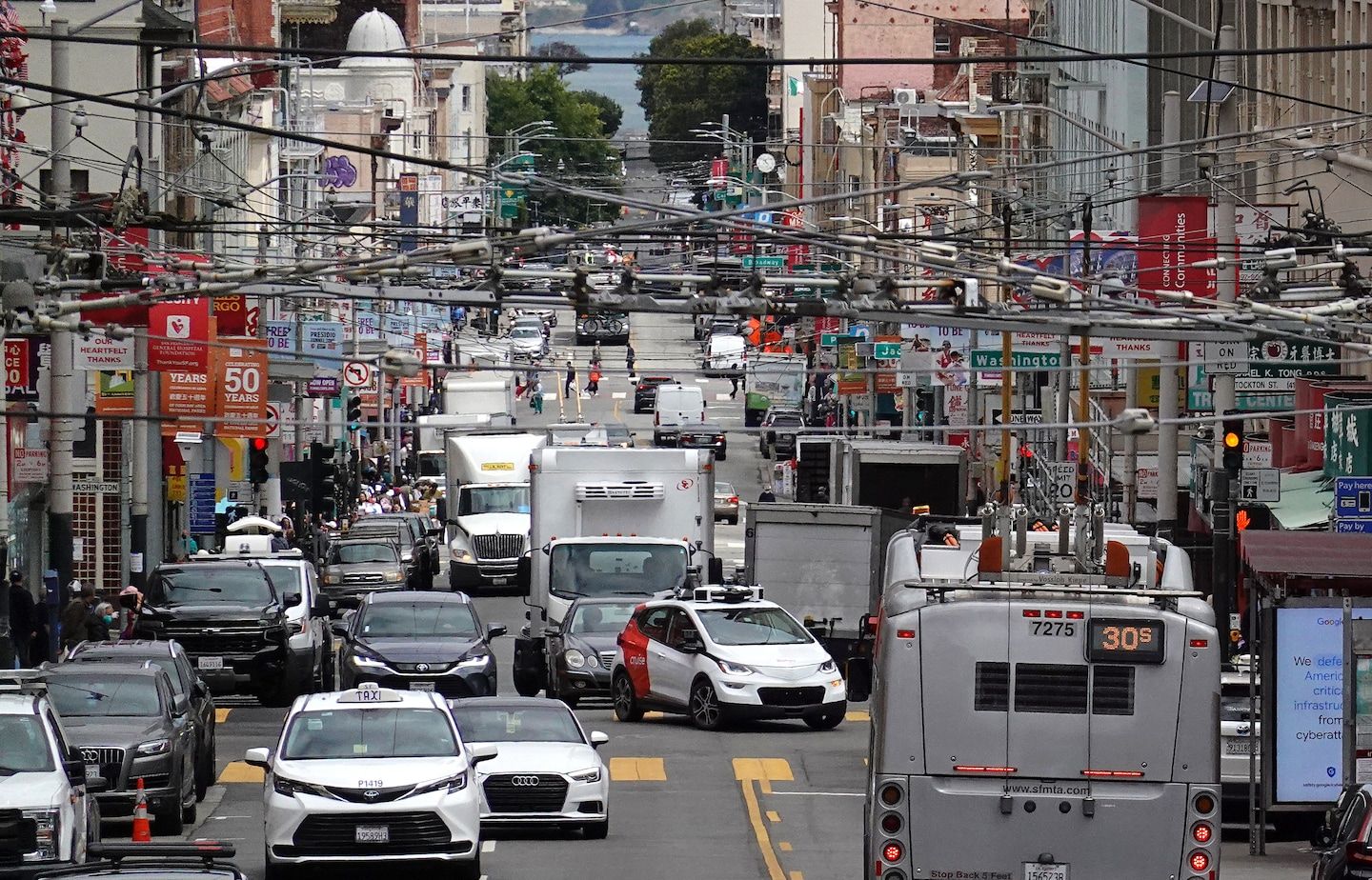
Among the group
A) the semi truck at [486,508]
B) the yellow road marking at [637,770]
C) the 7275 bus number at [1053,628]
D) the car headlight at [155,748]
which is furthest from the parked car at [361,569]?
the 7275 bus number at [1053,628]

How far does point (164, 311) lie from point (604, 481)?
7030mm

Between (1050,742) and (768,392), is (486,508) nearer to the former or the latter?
(1050,742)

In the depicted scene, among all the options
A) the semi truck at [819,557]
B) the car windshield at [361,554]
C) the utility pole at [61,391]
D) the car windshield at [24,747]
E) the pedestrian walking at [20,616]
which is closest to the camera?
the car windshield at [24,747]

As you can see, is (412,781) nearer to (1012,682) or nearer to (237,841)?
(237,841)

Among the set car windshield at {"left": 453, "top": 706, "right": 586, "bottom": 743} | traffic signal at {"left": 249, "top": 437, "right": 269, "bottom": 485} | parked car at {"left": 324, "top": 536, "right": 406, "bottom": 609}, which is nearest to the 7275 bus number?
car windshield at {"left": 453, "top": 706, "right": 586, "bottom": 743}

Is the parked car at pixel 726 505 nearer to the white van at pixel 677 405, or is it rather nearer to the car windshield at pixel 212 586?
the white van at pixel 677 405

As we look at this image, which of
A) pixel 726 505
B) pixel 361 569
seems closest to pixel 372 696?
pixel 361 569

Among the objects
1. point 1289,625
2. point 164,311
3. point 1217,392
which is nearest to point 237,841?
point 1289,625

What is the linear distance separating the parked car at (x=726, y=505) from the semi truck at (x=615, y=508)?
118 feet

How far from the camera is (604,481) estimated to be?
3881 centimetres

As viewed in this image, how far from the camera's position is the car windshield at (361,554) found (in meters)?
53.1

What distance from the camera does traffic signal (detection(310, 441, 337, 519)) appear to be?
6150 centimetres

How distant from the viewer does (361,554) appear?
175 ft

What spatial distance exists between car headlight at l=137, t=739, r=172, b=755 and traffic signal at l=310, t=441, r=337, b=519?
3756cm
